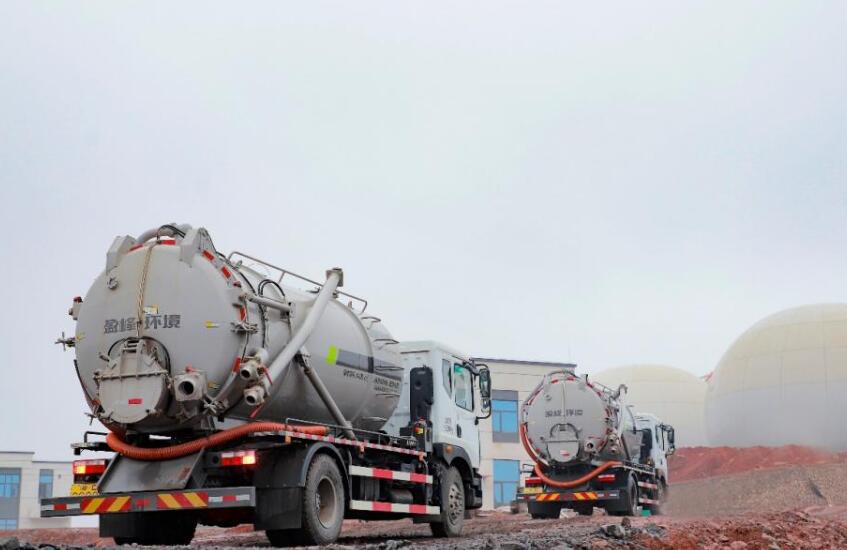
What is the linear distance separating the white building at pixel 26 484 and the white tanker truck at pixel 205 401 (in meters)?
51.7

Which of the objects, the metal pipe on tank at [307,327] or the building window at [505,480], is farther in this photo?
the building window at [505,480]

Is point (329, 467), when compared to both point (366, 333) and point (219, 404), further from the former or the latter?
point (366, 333)

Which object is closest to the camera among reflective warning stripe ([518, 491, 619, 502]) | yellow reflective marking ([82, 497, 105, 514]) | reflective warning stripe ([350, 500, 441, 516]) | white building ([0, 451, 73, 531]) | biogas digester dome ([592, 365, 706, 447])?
yellow reflective marking ([82, 497, 105, 514])

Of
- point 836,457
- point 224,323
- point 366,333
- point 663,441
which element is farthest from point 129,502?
point 836,457

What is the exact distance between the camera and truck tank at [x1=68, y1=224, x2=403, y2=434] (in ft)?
34.9

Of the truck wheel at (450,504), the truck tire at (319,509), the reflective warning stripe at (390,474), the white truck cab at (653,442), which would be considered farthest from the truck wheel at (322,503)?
the white truck cab at (653,442)

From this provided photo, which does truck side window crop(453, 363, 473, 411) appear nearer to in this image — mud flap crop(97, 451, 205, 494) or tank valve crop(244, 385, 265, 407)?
tank valve crop(244, 385, 265, 407)

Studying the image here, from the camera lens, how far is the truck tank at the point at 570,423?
2347 centimetres

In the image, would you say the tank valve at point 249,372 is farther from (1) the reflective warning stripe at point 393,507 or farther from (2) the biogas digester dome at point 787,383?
(2) the biogas digester dome at point 787,383

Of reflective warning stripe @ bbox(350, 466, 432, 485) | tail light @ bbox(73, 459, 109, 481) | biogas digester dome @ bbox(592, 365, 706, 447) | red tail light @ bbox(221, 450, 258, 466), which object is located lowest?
reflective warning stripe @ bbox(350, 466, 432, 485)

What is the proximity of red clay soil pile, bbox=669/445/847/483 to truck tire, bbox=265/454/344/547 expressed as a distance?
31.0m

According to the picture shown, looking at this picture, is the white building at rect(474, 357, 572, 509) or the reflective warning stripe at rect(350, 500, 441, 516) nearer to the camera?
the reflective warning stripe at rect(350, 500, 441, 516)

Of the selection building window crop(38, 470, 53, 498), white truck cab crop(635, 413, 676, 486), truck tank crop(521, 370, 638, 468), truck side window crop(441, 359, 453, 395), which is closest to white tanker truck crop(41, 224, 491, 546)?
truck side window crop(441, 359, 453, 395)

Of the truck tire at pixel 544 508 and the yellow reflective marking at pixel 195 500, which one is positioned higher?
the yellow reflective marking at pixel 195 500
